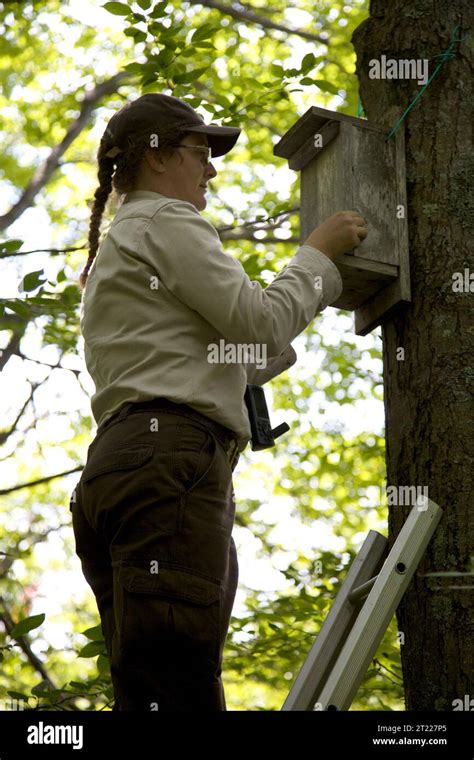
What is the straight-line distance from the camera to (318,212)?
9.45ft

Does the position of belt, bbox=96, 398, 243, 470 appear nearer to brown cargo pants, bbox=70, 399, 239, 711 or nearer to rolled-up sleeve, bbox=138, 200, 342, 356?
brown cargo pants, bbox=70, 399, 239, 711

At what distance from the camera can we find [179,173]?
256 cm

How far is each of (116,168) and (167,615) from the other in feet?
4.18

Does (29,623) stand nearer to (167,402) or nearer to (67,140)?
(167,402)

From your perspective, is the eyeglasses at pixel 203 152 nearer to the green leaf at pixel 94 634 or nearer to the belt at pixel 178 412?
the belt at pixel 178 412

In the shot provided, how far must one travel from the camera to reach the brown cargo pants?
198cm

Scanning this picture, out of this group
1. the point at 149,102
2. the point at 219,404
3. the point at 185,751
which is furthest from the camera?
the point at 149,102

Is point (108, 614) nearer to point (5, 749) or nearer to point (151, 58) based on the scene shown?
point (5, 749)

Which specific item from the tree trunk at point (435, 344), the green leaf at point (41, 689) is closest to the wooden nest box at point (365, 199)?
the tree trunk at point (435, 344)

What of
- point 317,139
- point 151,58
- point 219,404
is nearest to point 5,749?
point 219,404

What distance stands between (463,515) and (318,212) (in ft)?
3.45

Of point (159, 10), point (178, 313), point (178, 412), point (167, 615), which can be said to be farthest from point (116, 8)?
point (167, 615)

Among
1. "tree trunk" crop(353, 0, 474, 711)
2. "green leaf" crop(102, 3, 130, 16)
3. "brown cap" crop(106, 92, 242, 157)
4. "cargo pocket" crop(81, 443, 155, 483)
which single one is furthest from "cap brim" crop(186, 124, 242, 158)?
"green leaf" crop(102, 3, 130, 16)

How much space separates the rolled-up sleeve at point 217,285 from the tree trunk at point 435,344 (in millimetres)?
425
